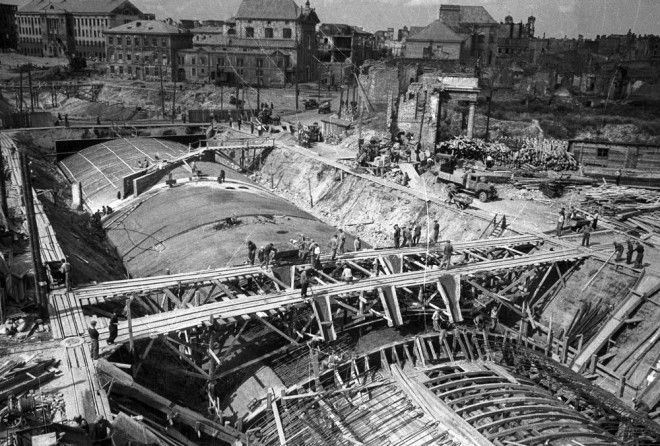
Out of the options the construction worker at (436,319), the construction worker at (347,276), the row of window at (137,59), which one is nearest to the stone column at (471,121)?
the construction worker at (436,319)

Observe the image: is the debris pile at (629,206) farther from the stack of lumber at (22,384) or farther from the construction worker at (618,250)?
the stack of lumber at (22,384)

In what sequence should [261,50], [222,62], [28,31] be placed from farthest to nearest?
1. [28,31]
2. [261,50]
3. [222,62]

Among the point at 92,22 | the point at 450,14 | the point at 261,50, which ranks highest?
the point at 450,14

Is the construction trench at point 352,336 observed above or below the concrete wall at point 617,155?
below

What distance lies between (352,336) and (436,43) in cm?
5743

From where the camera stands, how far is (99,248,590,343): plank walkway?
15430 millimetres

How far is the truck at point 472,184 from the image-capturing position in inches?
1223

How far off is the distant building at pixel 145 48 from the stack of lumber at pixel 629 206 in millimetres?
66569

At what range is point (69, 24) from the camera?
10606 cm

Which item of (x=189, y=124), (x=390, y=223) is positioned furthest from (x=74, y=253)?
(x=189, y=124)

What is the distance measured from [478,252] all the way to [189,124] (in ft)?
117

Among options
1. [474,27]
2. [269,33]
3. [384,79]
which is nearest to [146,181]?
[384,79]

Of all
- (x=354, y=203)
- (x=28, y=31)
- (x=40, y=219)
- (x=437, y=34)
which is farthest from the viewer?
(x=28, y=31)

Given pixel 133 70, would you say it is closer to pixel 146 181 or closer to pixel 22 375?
pixel 146 181
